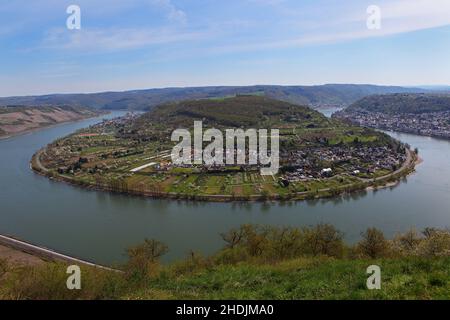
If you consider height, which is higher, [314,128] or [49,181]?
[314,128]

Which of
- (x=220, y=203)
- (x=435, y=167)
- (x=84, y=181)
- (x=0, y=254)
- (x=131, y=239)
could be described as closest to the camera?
(x=0, y=254)

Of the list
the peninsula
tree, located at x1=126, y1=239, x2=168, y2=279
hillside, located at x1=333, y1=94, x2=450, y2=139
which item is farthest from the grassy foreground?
hillside, located at x1=333, y1=94, x2=450, y2=139

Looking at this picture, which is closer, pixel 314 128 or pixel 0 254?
pixel 0 254

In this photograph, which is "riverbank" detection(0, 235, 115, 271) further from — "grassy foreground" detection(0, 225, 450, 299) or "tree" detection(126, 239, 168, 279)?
"grassy foreground" detection(0, 225, 450, 299)

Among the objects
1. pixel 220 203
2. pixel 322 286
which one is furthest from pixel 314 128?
pixel 322 286

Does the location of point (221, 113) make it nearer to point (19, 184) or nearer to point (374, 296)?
point (19, 184)

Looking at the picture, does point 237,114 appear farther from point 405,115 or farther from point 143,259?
point 143,259

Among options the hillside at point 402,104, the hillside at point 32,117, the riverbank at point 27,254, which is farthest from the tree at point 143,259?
the hillside at point 402,104

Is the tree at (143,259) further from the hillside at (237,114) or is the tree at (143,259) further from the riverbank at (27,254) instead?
the hillside at (237,114)
